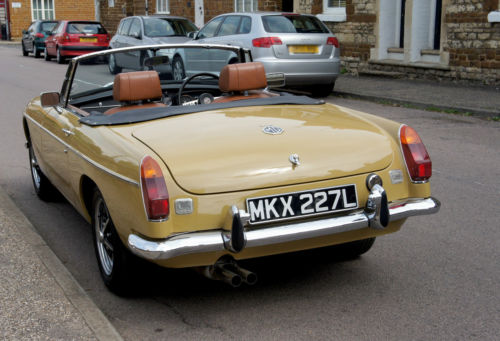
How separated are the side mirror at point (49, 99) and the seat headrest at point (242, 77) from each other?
1302mm

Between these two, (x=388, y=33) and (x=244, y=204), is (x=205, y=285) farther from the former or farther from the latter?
(x=388, y=33)

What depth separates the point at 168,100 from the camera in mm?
5359

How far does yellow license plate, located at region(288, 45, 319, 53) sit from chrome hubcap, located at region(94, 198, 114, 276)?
1034 centimetres

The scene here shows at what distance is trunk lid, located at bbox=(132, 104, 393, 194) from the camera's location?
12.5ft

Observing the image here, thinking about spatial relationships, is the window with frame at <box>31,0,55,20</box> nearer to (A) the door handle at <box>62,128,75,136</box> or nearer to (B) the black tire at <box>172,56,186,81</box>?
(B) the black tire at <box>172,56,186,81</box>

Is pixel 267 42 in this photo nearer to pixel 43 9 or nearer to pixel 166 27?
pixel 166 27

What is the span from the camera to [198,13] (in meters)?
29.2

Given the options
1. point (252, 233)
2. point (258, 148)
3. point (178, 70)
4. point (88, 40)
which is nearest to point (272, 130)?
point (258, 148)

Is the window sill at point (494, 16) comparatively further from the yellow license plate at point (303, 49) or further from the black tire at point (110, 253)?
the black tire at point (110, 253)

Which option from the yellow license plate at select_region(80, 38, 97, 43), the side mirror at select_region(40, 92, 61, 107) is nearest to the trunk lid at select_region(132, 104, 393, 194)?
the side mirror at select_region(40, 92, 61, 107)

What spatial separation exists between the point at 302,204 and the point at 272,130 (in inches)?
22.2

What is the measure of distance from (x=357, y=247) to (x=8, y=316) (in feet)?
7.25

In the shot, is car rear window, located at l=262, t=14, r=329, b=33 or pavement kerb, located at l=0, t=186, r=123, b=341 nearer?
pavement kerb, located at l=0, t=186, r=123, b=341

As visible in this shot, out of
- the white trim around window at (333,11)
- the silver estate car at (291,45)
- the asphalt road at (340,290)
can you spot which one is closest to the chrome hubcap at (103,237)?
the asphalt road at (340,290)
